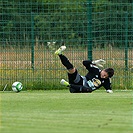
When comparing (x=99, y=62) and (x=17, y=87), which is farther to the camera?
(x=17, y=87)

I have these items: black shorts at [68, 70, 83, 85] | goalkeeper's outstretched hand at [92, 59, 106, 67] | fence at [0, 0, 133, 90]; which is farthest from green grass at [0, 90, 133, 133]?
fence at [0, 0, 133, 90]

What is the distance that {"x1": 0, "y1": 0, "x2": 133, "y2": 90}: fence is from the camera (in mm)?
19406

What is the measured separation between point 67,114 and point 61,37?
26.8 feet

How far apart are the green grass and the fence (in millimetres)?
4147

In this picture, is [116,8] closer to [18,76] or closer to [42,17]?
[42,17]

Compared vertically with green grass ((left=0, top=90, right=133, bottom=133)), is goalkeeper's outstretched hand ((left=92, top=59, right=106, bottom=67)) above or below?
above

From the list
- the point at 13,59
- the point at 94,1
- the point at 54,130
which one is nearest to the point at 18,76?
the point at 13,59

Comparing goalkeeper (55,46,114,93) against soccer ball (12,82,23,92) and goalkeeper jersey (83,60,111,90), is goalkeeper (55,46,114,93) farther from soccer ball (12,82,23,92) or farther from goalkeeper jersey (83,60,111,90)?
soccer ball (12,82,23,92)

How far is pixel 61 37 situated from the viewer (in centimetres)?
1961

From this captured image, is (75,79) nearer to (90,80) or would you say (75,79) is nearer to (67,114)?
(90,80)

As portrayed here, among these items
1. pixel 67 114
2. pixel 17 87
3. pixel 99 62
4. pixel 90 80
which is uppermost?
pixel 99 62

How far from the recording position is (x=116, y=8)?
64.0 ft

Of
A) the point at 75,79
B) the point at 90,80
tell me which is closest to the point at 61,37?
the point at 75,79

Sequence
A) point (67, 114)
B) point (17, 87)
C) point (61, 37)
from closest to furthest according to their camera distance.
Result: 1. point (67, 114)
2. point (17, 87)
3. point (61, 37)
